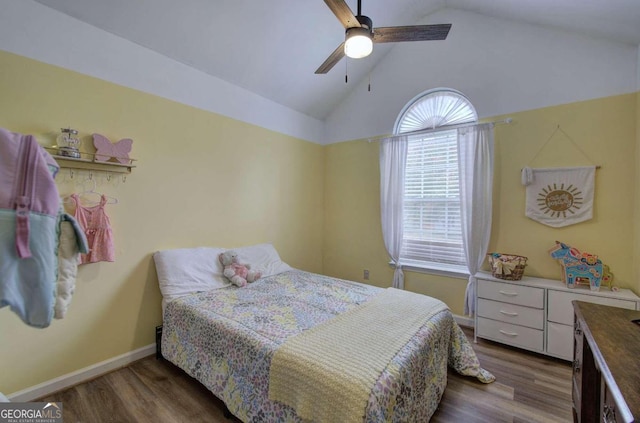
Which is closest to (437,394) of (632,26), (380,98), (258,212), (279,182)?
(258,212)

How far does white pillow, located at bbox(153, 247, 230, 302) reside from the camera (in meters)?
2.31

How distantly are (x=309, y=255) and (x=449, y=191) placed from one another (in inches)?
82.3

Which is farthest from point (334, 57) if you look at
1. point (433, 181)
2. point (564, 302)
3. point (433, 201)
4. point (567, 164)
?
point (564, 302)

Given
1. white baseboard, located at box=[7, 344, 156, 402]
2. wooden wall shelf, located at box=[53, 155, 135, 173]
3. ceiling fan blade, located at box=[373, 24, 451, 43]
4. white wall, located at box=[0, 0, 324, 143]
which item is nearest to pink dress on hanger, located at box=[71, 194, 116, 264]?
wooden wall shelf, located at box=[53, 155, 135, 173]

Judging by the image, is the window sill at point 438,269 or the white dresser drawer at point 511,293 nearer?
the white dresser drawer at point 511,293

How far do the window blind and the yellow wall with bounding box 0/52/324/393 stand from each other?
173cm

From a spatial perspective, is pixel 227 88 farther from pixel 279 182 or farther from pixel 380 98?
pixel 380 98

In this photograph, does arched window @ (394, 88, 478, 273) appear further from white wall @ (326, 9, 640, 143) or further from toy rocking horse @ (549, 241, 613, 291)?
toy rocking horse @ (549, 241, 613, 291)

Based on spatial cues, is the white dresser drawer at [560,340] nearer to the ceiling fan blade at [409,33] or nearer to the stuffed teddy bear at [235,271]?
the ceiling fan blade at [409,33]

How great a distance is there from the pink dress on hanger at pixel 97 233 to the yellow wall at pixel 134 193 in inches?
3.9

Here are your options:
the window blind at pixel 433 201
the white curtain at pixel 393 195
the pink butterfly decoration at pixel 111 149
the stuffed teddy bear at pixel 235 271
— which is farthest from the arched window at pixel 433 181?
the pink butterfly decoration at pixel 111 149

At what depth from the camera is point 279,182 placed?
3.59 m

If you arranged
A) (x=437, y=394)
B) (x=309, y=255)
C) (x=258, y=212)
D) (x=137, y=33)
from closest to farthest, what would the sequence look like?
(x=437, y=394) → (x=137, y=33) → (x=258, y=212) → (x=309, y=255)

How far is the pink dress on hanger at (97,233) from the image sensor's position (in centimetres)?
199
